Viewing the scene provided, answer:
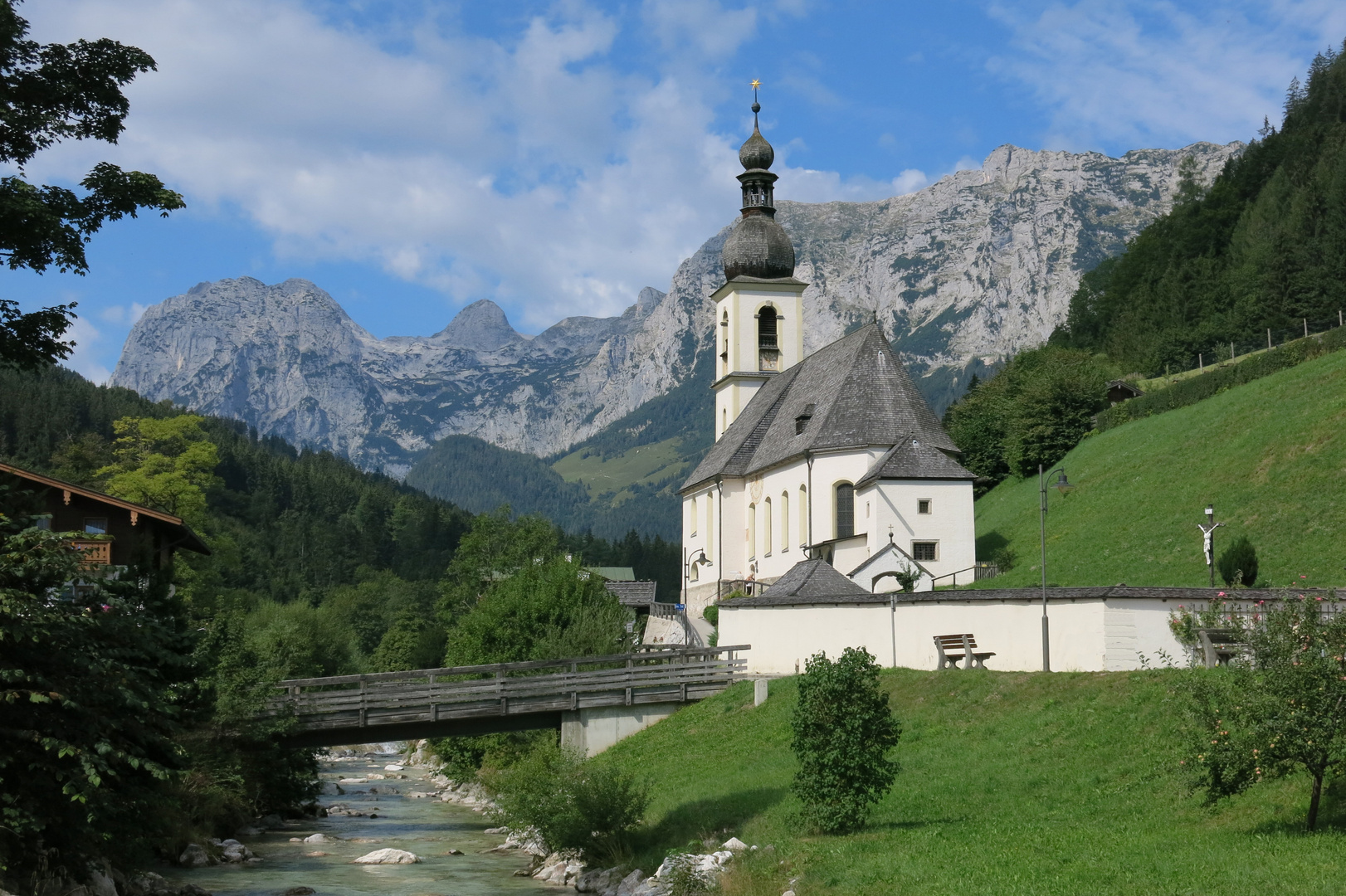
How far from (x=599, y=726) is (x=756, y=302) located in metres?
41.1

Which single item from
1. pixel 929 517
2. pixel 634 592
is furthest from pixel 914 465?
pixel 634 592

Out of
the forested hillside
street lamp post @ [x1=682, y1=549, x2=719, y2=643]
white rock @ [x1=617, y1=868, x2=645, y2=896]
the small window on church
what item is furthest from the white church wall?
the forested hillside

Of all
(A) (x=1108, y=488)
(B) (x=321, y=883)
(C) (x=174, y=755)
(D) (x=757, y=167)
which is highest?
(D) (x=757, y=167)

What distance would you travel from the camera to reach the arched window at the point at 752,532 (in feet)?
206

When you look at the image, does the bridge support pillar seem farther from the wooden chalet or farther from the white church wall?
the white church wall

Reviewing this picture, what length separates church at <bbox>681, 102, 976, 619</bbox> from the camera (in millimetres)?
48344

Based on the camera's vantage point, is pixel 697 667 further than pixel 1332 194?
No

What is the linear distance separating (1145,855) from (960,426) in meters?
61.7

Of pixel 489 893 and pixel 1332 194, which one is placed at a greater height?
pixel 1332 194

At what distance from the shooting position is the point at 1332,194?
88.8 m

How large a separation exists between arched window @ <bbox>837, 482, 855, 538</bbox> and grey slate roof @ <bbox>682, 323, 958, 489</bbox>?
1.76 m

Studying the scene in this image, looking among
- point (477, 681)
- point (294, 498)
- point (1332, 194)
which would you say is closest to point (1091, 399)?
point (1332, 194)

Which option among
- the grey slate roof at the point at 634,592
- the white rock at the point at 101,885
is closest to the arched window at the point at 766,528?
the grey slate roof at the point at 634,592

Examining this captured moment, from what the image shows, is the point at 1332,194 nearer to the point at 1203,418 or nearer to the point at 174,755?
the point at 1203,418
